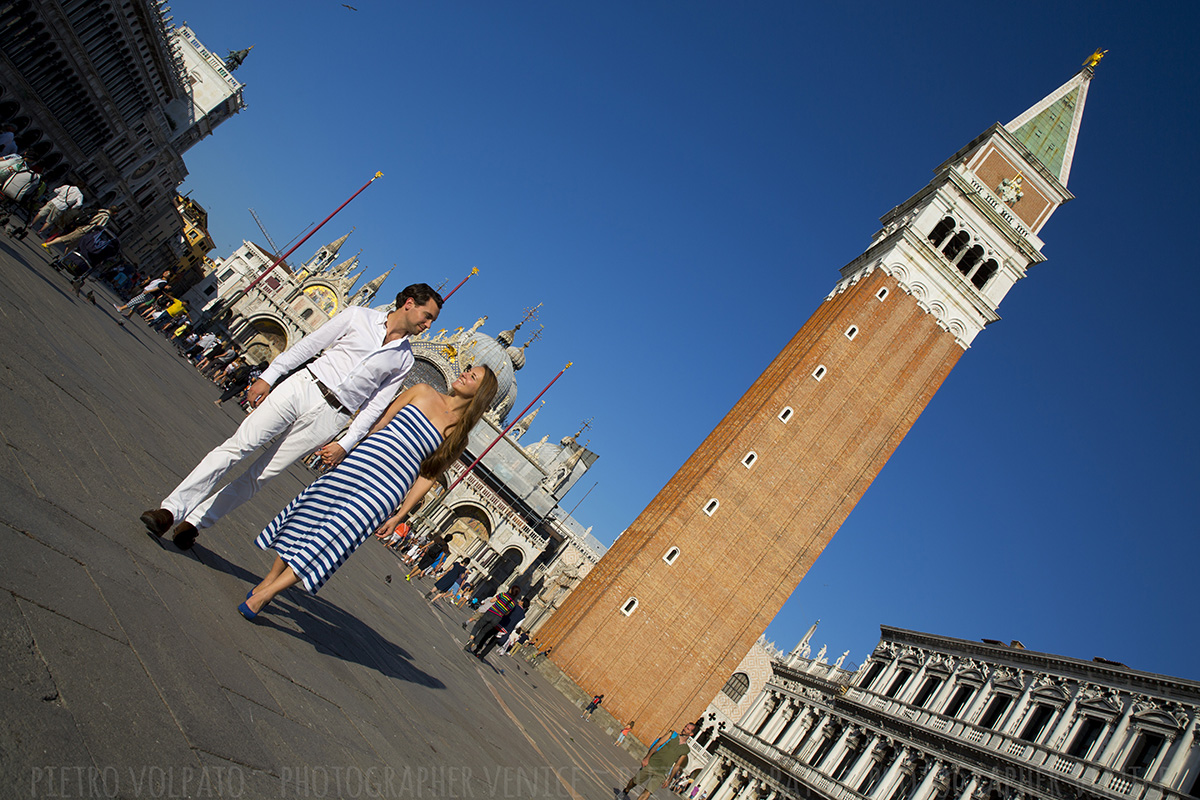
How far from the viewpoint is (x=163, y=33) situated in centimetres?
3075

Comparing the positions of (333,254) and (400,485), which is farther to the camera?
(333,254)

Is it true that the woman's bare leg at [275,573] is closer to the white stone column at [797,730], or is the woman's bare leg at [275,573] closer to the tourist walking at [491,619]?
the tourist walking at [491,619]

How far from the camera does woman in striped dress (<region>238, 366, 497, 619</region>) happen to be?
4191 mm

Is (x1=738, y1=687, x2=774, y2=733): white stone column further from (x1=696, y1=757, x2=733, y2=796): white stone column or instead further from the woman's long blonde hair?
the woman's long blonde hair

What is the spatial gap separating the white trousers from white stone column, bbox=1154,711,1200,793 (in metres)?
18.1

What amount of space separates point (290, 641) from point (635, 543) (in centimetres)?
2188

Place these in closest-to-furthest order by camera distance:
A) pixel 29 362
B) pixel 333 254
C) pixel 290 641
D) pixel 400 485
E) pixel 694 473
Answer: pixel 290 641 < pixel 400 485 < pixel 29 362 < pixel 694 473 < pixel 333 254

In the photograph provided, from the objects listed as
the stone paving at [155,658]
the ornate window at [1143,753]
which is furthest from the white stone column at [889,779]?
the stone paving at [155,658]

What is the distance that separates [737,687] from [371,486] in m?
43.4

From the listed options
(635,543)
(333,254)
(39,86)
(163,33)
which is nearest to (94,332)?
(635,543)

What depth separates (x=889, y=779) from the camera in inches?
841

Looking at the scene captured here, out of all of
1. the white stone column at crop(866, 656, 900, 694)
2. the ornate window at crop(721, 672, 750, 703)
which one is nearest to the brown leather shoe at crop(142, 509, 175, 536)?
the white stone column at crop(866, 656, 900, 694)

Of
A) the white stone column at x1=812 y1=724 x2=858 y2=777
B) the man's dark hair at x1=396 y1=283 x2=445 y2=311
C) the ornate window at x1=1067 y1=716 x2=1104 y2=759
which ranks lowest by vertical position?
the man's dark hair at x1=396 y1=283 x2=445 y2=311

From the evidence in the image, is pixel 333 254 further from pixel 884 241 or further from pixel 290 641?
pixel 290 641
